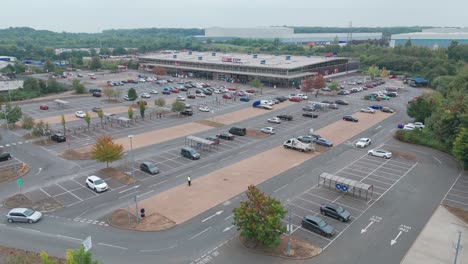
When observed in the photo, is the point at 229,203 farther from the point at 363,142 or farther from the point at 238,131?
the point at 363,142

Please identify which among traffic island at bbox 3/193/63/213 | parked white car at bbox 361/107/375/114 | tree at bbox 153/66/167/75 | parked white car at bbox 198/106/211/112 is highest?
tree at bbox 153/66/167/75

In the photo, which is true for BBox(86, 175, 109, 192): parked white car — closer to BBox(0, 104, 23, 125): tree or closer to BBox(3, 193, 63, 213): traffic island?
BBox(3, 193, 63, 213): traffic island

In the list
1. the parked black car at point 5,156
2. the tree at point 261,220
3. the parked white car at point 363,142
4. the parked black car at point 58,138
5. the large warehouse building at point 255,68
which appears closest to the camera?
the tree at point 261,220

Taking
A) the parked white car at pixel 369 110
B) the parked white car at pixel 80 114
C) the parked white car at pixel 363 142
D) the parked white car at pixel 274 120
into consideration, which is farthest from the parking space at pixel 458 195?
the parked white car at pixel 80 114

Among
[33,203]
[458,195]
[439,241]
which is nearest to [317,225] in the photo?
[439,241]

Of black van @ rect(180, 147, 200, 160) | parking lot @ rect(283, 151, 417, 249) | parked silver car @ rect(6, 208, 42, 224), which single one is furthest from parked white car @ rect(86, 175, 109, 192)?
parking lot @ rect(283, 151, 417, 249)

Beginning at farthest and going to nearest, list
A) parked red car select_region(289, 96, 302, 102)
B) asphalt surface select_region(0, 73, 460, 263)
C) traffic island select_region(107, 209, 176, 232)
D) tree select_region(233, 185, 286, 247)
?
parked red car select_region(289, 96, 302, 102) < traffic island select_region(107, 209, 176, 232) < asphalt surface select_region(0, 73, 460, 263) < tree select_region(233, 185, 286, 247)

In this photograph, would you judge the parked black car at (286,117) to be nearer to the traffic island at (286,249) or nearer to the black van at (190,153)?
the black van at (190,153)
